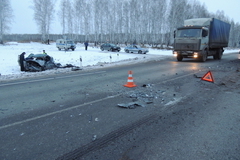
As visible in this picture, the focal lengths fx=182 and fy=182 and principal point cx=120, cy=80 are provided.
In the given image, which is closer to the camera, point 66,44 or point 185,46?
point 185,46

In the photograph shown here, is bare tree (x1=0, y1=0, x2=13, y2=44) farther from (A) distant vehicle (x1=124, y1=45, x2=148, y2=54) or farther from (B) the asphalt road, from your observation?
(B) the asphalt road

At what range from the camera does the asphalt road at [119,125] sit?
3.11 metres

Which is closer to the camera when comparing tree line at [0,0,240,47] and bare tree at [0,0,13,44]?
bare tree at [0,0,13,44]

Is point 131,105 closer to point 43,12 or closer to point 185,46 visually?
point 185,46

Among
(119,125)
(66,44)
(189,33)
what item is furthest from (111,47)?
Answer: (119,125)

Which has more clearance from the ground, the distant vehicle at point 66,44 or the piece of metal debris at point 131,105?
the distant vehicle at point 66,44

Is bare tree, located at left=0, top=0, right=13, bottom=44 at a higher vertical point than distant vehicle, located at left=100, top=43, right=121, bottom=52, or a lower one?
higher

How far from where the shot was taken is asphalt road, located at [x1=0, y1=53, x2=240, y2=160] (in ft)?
10.2

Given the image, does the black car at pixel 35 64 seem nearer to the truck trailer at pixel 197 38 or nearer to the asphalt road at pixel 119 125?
the asphalt road at pixel 119 125

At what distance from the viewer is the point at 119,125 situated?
4.14 m

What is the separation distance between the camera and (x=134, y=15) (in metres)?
A: 52.4

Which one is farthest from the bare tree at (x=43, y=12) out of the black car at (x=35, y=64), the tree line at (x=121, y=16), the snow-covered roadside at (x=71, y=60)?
the black car at (x=35, y=64)

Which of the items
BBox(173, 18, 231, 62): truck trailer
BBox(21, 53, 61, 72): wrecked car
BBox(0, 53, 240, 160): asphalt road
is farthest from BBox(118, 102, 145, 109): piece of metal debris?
BBox(173, 18, 231, 62): truck trailer

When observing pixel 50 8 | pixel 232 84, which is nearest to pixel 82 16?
pixel 50 8
